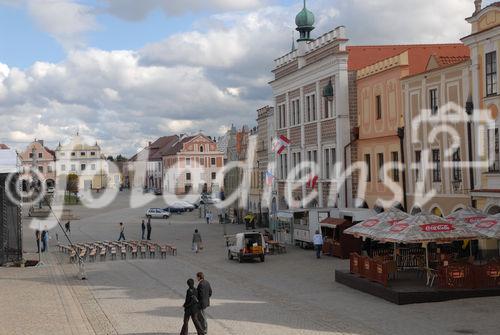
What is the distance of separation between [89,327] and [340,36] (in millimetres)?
28630

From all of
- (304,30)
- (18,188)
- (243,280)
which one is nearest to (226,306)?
(243,280)

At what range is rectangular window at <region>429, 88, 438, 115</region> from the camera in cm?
3303

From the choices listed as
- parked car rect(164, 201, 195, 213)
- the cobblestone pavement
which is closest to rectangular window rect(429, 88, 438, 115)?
the cobblestone pavement

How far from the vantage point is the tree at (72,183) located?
13188cm

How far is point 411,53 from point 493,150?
11.9m

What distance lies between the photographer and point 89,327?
17938 mm

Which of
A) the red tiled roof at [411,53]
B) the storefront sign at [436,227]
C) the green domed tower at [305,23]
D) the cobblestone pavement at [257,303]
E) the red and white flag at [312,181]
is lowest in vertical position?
the cobblestone pavement at [257,303]

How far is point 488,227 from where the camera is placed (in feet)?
72.9

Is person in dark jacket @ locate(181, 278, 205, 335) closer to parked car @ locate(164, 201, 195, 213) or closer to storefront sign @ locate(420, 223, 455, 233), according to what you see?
storefront sign @ locate(420, 223, 455, 233)

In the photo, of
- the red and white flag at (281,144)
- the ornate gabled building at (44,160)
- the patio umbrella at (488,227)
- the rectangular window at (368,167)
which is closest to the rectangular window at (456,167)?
the patio umbrella at (488,227)

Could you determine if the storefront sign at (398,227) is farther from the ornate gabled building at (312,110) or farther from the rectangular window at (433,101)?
the ornate gabled building at (312,110)

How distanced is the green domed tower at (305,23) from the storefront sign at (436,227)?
1210 inches

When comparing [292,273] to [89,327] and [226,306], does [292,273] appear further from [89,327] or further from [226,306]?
[89,327]

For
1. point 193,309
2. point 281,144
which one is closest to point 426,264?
point 193,309
